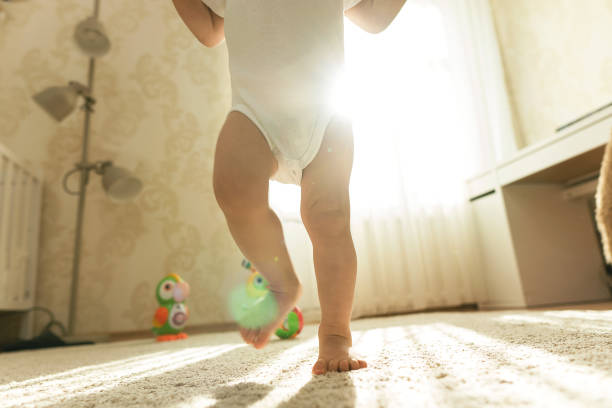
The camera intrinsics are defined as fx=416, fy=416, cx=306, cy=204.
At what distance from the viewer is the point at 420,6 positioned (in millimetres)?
2322

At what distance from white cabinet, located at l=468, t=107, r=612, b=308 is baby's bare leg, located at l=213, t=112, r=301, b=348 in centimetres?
125

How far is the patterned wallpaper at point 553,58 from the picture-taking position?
1863mm

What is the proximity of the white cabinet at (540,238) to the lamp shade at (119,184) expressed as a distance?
1583mm

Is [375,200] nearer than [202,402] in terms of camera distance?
No

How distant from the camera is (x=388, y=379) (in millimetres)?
469

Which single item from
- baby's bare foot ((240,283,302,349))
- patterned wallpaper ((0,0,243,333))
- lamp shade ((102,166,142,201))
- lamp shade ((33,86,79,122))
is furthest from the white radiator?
baby's bare foot ((240,283,302,349))

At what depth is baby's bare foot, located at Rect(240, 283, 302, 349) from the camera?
27.9 inches

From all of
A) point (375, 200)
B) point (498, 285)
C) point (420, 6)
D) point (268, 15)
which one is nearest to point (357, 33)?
point (420, 6)

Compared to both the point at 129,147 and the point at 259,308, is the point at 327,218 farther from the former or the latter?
the point at 129,147

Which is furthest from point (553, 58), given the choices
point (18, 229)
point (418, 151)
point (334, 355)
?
point (18, 229)

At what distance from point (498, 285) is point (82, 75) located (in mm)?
2338

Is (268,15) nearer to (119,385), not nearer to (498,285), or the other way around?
(119,385)

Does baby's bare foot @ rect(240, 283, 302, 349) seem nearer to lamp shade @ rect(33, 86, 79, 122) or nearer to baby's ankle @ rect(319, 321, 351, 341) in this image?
baby's ankle @ rect(319, 321, 351, 341)

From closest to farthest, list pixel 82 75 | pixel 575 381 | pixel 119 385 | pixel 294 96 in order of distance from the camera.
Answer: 1. pixel 575 381
2. pixel 119 385
3. pixel 294 96
4. pixel 82 75
